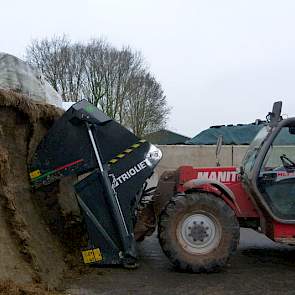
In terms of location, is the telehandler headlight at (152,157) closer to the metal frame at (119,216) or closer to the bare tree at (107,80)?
the metal frame at (119,216)

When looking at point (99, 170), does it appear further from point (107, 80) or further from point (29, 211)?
point (107, 80)

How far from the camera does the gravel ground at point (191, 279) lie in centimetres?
528

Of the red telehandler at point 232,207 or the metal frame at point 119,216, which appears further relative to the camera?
the red telehandler at point 232,207

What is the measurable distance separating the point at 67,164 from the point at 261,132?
105 inches

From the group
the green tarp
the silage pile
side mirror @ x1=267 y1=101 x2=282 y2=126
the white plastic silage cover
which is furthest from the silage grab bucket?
the green tarp

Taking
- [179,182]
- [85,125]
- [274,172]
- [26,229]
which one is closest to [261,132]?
[274,172]

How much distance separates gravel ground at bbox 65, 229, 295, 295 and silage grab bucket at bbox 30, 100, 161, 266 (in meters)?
0.33

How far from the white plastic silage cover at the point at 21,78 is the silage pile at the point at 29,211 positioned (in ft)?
1.87

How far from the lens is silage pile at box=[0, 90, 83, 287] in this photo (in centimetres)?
509

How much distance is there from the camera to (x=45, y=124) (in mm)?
6598

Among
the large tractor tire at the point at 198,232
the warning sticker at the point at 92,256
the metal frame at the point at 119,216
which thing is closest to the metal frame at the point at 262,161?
the large tractor tire at the point at 198,232

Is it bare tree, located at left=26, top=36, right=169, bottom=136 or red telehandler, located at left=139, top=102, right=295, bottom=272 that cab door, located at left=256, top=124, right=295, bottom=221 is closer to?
red telehandler, located at left=139, top=102, right=295, bottom=272

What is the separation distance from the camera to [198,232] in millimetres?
6219

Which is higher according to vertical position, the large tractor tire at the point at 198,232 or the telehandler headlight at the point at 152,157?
the telehandler headlight at the point at 152,157
